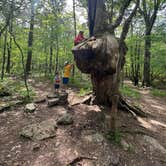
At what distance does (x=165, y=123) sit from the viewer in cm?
590

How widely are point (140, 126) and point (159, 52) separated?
10.6 meters

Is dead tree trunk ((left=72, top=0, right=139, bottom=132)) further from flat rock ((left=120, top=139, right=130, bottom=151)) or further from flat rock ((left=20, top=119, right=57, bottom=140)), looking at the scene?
flat rock ((left=20, top=119, right=57, bottom=140))

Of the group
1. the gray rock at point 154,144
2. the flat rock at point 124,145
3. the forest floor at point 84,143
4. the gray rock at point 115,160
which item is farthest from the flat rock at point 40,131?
the gray rock at point 154,144

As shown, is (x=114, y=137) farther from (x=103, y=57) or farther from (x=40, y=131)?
(x=103, y=57)

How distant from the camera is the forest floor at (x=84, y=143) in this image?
3.20 meters

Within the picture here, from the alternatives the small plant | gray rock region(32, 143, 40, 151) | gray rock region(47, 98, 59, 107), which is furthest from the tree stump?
gray rock region(32, 143, 40, 151)

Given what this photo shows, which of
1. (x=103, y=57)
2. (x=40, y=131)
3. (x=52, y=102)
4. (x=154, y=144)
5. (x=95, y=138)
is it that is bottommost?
(x=154, y=144)

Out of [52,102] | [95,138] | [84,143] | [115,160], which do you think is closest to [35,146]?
[84,143]

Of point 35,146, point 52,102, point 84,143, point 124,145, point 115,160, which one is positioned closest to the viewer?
point 115,160

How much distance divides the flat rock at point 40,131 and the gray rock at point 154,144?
2.54m

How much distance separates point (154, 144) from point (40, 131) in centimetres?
304

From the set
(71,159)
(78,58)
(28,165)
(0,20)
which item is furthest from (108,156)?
(0,20)

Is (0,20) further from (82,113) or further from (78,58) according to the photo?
(82,113)

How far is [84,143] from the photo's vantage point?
367cm
